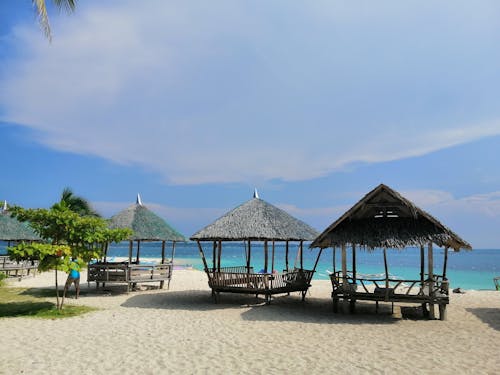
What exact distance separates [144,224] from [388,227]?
9.94m

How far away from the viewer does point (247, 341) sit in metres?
8.38

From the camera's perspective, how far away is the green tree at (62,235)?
11.0 m

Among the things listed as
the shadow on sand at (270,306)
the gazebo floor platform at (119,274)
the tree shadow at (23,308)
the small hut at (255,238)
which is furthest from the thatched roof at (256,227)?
Answer: the tree shadow at (23,308)

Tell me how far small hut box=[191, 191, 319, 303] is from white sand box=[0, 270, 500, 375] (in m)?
0.63

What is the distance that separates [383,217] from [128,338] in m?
7.51

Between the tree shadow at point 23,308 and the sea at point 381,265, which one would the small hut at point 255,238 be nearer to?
the sea at point 381,265

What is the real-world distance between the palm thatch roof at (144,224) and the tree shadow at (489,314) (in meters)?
10.8

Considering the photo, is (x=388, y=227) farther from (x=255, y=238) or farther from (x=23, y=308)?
(x=23, y=308)

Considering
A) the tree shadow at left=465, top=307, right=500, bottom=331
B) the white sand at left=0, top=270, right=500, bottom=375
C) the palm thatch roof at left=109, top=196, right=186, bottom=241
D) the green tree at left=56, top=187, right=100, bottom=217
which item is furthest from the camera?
the green tree at left=56, top=187, right=100, bottom=217

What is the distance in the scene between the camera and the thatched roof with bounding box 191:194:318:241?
13.7 m

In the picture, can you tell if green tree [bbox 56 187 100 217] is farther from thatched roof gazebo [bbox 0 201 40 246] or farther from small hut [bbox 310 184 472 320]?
small hut [bbox 310 184 472 320]

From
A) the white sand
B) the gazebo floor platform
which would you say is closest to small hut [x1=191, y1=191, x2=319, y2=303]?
the white sand

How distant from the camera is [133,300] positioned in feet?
45.3

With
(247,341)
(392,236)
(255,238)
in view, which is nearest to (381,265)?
(255,238)
